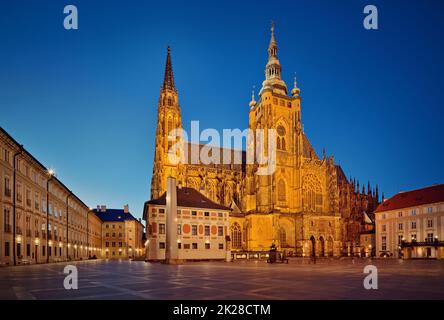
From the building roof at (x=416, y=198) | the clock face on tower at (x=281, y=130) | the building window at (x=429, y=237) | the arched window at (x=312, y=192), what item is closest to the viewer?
the building window at (x=429, y=237)

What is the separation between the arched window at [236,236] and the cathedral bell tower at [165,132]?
619 inches

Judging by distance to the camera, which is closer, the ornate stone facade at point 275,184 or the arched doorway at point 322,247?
the ornate stone facade at point 275,184

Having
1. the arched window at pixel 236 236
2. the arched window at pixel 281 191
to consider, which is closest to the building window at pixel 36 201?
the arched window at pixel 236 236

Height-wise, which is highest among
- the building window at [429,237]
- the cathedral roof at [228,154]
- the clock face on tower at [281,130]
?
the clock face on tower at [281,130]

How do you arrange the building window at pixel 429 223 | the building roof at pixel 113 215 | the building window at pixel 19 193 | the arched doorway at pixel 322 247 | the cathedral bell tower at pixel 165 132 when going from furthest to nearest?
the building roof at pixel 113 215 < the arched doorway at pixel 322 247 < the cathedral bell tower at pixel 165 132 < the building window at pixel 429 223 < the building window at pixel 19 193

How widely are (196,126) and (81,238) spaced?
39.9 metres

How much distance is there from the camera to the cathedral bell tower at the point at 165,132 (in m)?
73.1

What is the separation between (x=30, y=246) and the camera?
4062cm

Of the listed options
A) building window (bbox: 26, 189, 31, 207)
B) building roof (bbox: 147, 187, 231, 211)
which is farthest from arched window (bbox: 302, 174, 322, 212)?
building window (bbox: 26, 189, 31, 207)

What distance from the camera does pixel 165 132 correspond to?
76875 millimetres

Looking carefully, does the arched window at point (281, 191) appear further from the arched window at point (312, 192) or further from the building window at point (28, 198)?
the building window at point (28, 198)

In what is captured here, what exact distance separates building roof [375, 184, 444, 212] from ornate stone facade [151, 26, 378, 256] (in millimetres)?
11324

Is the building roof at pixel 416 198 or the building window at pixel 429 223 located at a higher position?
the building roof at pixel 416 198
